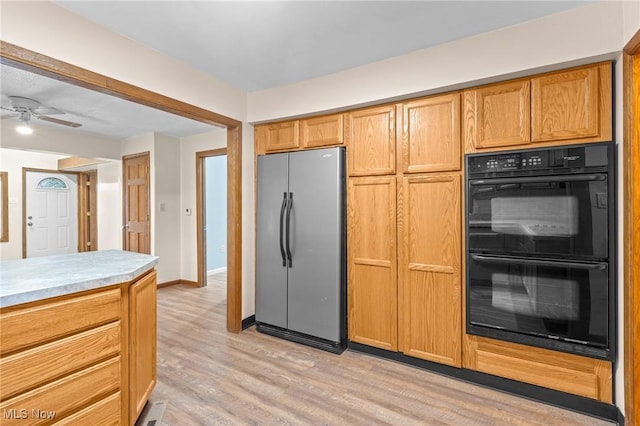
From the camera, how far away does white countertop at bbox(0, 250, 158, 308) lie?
127 cm

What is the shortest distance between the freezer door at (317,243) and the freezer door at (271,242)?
0.11 meters

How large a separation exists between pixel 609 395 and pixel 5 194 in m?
8.32

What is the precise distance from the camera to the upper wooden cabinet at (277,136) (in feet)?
9.96

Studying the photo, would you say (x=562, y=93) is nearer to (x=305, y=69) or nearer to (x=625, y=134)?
(x=625, y=134)

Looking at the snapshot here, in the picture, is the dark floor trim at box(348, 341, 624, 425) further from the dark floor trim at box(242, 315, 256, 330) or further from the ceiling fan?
the ceiling fan

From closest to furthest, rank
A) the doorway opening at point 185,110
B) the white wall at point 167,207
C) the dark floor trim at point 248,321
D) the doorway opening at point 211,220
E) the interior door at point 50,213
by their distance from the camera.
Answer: the doorway opening at point 185,110 → the dark floor trim at point 248,321 → the white wall at point 167,207 → the doorway opening at point 211,220 → the interior door at point 50,213

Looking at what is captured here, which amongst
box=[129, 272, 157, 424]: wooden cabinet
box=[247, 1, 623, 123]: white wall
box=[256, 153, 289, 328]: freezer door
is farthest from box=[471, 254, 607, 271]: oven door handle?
box=[129, 272, 157, 424]: wooden cabinet

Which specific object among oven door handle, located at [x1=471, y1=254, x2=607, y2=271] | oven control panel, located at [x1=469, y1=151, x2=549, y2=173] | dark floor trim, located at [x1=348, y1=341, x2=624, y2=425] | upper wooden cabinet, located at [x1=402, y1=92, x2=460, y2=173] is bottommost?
dark floor trim, located at [x1=348, y1=341, x2=624, y2=425]

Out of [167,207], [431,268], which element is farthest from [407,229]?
[167,207]

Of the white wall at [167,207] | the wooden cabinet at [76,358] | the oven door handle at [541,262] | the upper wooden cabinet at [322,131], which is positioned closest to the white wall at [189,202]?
the white wall at [167,207]

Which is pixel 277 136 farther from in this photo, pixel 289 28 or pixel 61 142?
pixel 61 142

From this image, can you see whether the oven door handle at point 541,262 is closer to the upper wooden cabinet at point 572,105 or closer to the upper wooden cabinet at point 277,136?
the upper wooden cabinet at point 572,105

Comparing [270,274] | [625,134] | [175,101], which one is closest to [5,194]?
[175,101]

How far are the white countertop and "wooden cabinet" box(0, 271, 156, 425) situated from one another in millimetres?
47
